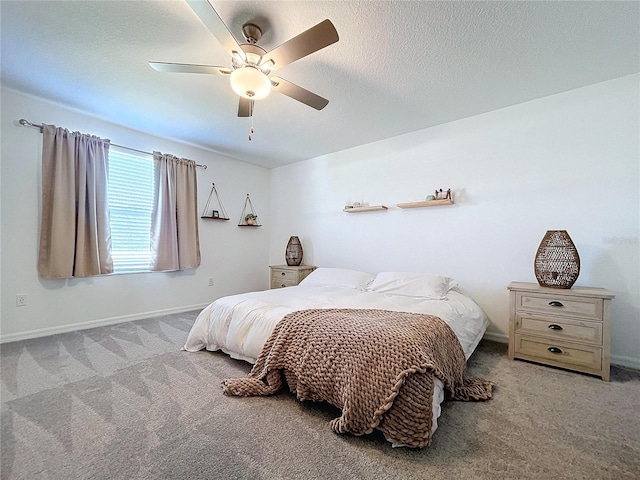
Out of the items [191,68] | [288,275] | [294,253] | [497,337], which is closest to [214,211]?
[294,253]

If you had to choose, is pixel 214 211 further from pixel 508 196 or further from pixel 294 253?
pixel 508 196

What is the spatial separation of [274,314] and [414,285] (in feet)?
4.84

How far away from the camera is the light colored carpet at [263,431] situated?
3.79ft

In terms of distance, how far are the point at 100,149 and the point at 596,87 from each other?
490 cm

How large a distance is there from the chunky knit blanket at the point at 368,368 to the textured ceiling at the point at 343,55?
188 centimetres

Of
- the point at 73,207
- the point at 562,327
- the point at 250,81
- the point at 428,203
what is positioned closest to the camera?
the point at 250,81

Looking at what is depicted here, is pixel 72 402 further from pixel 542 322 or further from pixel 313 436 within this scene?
pixel 542 322

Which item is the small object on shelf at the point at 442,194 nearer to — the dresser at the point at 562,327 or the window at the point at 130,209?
the dresser at the point at 562,327

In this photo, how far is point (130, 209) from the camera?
10.9 feet

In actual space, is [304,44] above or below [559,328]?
above

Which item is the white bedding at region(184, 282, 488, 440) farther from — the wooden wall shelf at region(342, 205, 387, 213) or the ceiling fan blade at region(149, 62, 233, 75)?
the ceiling fan blade at region(149, 62, 233, 75)

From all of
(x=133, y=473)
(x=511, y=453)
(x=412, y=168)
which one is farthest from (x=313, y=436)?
(x=412, y=168)

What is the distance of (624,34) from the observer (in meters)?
1.78

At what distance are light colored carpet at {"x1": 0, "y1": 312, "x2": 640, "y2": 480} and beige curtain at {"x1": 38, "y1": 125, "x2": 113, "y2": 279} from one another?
1093mm
